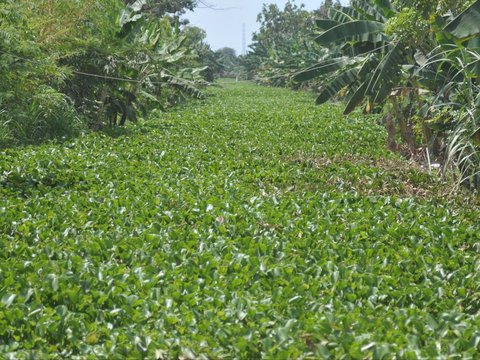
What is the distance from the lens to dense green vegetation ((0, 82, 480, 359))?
402cm

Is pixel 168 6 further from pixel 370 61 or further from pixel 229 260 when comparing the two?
pixel 229 260

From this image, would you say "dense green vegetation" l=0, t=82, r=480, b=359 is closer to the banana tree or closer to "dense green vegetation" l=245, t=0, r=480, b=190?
"dense green vegetation" l=245, t=0, r=480, b=190

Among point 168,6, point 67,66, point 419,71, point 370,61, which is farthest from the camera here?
point 168,6

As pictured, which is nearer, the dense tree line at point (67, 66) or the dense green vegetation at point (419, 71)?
the dense green vegetation at point (419, 71)

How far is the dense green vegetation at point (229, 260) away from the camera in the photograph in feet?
13.2

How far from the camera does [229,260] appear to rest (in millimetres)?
5402

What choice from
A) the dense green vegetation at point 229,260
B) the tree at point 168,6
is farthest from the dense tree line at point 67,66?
the tree at point 168,6

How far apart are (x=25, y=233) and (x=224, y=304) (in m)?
2.54

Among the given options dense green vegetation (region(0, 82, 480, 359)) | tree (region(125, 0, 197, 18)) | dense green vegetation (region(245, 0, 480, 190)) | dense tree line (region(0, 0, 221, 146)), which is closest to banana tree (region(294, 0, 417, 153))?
dense green vegetation (region(245, 0, 480, 190))

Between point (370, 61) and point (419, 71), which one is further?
point (370, 61)

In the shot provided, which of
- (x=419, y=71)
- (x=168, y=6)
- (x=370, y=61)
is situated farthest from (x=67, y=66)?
(x=168, y=6)

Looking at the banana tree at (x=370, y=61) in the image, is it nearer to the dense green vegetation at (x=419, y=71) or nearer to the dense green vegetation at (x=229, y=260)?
the dense green vegetation at (x=419, y=71)

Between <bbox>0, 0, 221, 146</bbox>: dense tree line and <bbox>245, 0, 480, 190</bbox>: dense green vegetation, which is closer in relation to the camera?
<bbox>245, 0, 480, 190</bbox>: dense green vegetation

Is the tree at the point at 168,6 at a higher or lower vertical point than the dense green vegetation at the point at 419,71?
higher
